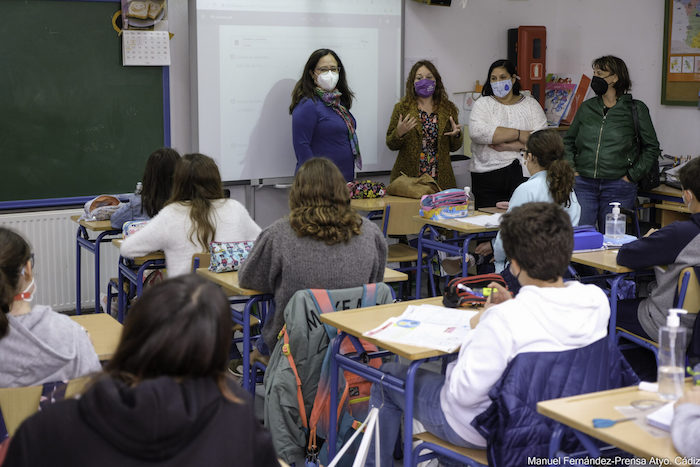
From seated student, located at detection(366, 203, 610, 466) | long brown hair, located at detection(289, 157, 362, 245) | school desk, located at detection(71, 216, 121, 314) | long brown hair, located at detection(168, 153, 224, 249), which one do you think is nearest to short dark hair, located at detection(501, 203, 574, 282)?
seated student, located at detection(366, 203, 610, 466)

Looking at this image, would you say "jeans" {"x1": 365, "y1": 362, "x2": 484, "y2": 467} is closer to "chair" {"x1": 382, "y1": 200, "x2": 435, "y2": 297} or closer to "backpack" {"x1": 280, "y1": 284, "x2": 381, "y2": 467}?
"backpack" {"x1": 280, "y1": 284, "x2": 381, "y2": 467}

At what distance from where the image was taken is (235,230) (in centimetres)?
409

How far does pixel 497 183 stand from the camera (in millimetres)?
6266

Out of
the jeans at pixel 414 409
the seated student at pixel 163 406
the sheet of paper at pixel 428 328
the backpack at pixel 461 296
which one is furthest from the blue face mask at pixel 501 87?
the seated student at pixel 163 406

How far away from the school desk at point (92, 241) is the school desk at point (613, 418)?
3368mm

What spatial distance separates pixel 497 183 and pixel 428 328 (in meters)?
3.63

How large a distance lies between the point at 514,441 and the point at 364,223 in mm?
1325

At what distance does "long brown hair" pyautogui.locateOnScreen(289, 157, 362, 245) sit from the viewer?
126 inches

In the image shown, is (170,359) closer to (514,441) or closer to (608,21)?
(514,441)

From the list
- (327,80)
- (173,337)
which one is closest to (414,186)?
(327,80)

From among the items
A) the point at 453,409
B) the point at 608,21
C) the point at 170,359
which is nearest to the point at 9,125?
the point at 453,409

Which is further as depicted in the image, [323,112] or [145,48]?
[323,112]

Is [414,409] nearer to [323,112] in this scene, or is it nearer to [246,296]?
[246,296]

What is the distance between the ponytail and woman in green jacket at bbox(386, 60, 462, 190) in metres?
1.84
